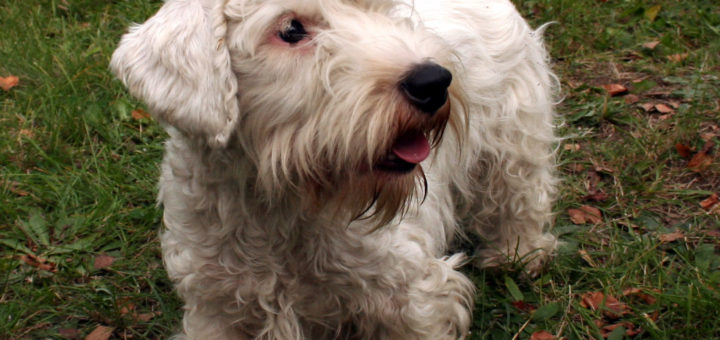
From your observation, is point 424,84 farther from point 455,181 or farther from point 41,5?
point 41,5

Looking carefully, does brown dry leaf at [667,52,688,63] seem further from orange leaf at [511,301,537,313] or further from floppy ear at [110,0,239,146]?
floppy ear at [110,0,239,146]

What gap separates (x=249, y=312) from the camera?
3047 mm

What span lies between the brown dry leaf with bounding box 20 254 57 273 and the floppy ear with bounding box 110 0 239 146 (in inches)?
75.3

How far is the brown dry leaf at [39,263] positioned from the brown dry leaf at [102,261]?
0.21 m

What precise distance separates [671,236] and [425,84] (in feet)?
7.83

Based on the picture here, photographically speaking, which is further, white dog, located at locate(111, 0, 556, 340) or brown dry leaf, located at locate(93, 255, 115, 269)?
brown dry leaf, located at locate(93, 255, 115, 269)

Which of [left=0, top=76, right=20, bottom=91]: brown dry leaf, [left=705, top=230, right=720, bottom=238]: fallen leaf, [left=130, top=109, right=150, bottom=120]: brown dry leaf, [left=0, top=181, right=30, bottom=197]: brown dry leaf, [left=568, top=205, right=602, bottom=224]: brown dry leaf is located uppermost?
[left=705, top=230, right=720, bottom=238]: fallen leaf

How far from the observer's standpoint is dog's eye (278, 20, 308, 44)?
2.54 m

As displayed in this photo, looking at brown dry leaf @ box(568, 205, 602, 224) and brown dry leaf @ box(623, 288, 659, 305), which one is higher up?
brown dry leaf @ box(623, 288, 659, 305)

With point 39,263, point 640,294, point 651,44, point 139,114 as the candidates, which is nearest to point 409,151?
point 640,294

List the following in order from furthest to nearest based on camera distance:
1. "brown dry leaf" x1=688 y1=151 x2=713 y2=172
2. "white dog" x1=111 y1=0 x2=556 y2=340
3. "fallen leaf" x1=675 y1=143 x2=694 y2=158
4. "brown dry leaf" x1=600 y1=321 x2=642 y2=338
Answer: "fallen leaf" x1=675 y1=143 x2=694 y2=158
"brown dry leaf" x1=688 y1=151 x2=713 y2=172
"brown dry leaf" x1=600 y1=321 x2=642 y2=338
"white dog" x1=111 y1=0 x2=556 y2=340

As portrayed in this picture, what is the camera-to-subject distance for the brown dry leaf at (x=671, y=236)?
13.5 feet

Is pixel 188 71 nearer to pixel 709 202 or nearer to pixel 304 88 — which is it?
pixel 304 88

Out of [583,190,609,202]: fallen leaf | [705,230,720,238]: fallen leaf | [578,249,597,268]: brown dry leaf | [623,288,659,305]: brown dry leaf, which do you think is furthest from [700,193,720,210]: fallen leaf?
[623,288,659,305]: brown dry leaf
